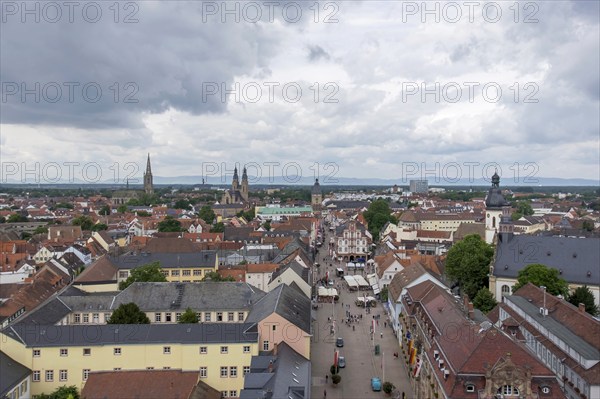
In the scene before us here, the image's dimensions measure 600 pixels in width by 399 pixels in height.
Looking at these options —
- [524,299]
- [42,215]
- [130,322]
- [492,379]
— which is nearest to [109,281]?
[130,322]

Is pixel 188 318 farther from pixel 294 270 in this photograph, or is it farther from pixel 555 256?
pixel 555 256

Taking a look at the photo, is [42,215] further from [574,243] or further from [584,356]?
[584,356]

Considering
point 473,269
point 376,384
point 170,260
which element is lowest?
point 376,384

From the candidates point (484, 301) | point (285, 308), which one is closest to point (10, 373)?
point (285, 308)

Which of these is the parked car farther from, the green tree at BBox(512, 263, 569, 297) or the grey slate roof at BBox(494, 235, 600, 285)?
the grey slate roof at BBox(494, 235, 600, 285)

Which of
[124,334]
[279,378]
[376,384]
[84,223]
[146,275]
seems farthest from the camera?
[84,223]

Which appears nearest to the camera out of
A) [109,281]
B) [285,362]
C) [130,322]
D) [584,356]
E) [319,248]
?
[584,356]

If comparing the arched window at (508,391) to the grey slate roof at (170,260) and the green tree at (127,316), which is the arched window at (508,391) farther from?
the grey slate roof at (170,260)

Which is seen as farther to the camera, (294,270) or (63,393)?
(294,270)
